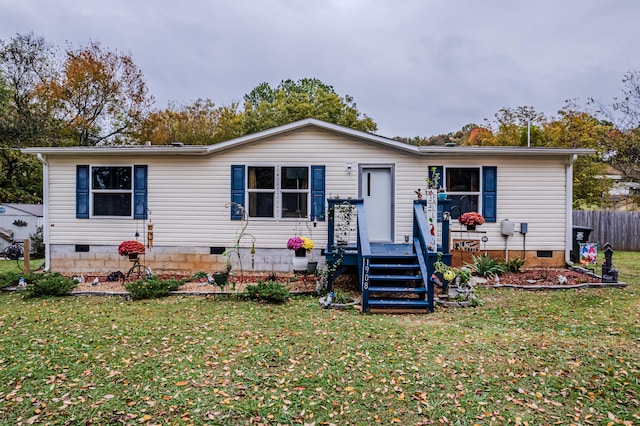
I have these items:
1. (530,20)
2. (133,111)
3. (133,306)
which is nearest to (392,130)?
(530,20)

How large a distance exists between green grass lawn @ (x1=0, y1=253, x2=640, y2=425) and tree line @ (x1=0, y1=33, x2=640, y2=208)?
43.5 ft

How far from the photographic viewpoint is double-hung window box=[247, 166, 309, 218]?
8.88 m

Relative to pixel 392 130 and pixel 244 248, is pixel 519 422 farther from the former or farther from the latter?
pixel 392 130

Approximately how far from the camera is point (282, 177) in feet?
29.2

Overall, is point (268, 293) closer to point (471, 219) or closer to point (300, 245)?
point (300, 245)

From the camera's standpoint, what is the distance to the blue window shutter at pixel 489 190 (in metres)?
8.80

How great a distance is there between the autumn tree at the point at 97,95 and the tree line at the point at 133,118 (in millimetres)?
47

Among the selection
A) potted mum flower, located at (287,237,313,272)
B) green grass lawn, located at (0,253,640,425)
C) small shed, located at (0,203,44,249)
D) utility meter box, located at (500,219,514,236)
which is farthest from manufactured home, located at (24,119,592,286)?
small shed, located at (0,203,44,249)

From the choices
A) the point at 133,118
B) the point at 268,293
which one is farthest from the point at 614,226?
the point at 133,118

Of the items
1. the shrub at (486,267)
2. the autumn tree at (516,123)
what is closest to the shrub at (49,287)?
the shrub at (486,267)

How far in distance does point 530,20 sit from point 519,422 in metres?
16.0

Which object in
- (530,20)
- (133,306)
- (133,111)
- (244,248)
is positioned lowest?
(133,306)

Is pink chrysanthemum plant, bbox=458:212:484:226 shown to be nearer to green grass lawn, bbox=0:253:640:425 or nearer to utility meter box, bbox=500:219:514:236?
utility meter box, bbox=500:219:514:236

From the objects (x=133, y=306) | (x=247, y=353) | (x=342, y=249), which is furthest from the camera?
(x=342, y=249)
